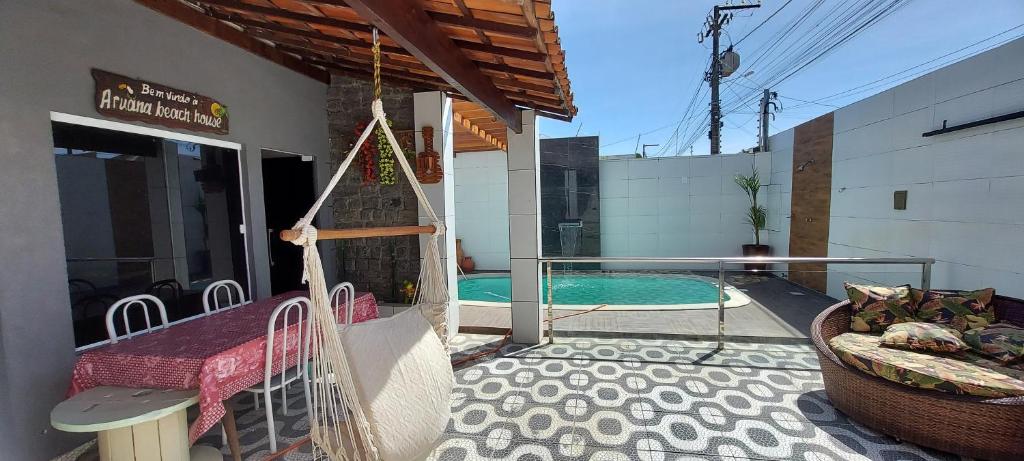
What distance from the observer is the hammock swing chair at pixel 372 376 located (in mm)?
1454

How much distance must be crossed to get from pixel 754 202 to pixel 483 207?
17.4 ft

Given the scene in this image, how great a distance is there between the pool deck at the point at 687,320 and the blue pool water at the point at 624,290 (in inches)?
38.5

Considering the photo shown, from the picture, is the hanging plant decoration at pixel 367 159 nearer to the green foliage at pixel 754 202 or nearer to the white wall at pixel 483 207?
the white wall at pixel 483 207

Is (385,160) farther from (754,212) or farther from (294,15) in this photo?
(754,212)

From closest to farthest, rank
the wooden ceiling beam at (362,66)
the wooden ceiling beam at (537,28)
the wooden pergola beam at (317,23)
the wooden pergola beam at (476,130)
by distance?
the wooden ceiling beam at (537,28)
the wooden pergola beam at (317,23)
the wooden ceiling beam at (362,66)
the wooden pergola beam at (476,130)

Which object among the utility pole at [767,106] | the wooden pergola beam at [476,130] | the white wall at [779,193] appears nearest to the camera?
the wooden pergola beam at [476,130]

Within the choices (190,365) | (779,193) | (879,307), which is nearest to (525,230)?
(190,365)

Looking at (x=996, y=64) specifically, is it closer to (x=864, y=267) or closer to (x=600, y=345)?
(x=864, y=267)

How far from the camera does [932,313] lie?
8.63 feet

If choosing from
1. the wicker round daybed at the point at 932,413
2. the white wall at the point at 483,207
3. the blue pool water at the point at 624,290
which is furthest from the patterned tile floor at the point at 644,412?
the white wall at the point at 483,207

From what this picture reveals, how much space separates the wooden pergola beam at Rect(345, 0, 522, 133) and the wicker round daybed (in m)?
2.78

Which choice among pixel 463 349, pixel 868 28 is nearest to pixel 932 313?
pixel 463 349

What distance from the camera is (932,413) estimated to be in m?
1.96

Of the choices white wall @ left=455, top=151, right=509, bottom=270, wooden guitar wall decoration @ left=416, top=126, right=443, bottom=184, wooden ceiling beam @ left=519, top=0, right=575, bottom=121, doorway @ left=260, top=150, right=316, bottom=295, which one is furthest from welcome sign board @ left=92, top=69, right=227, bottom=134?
white wall @ left=455, top=151, right=509, bottom=270
